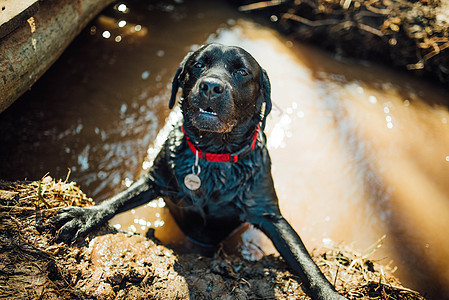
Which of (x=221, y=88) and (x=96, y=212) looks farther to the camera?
(x=96, y=212)

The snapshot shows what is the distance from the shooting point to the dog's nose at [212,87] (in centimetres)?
201

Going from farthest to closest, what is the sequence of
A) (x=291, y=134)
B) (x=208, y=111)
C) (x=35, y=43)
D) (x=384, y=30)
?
(x=384, y=30) < (x=291, y=134) < (x=35, y=43) < (x=208, y=111)

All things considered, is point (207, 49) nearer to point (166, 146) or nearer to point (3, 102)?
point (166, 146)

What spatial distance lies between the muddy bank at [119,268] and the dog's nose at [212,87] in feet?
4.25

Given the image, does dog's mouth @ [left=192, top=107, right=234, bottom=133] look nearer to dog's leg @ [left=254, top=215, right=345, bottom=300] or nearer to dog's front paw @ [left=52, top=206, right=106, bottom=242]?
dog's leg @ [left=254, top=215, right=345, bottom=300]

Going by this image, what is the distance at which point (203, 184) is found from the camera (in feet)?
8.03

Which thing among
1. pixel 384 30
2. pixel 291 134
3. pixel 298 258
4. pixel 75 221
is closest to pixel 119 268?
pixel 75 221

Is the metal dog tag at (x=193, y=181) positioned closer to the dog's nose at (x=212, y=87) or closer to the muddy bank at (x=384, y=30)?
the dog's nose at (x=212, y=87)

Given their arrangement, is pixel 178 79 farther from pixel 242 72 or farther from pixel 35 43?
pixel 35 43

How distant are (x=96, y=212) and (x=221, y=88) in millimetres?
1321

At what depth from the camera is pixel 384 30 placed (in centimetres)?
476

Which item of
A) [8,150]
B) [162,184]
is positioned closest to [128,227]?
[162,184]

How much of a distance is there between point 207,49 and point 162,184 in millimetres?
1163

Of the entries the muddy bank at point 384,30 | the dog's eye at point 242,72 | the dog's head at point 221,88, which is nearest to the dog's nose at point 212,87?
the dog's head at point 221,88
